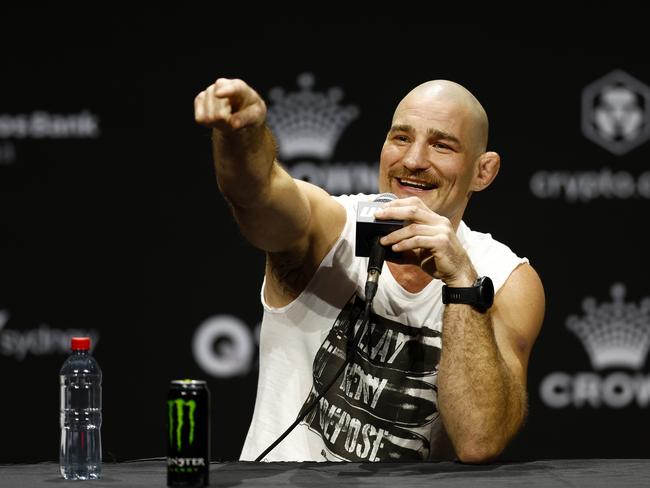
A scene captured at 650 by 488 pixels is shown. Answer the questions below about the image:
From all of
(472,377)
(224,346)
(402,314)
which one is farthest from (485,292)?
(224,346)

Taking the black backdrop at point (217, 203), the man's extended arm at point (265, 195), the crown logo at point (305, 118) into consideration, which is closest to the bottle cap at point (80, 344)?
the man's extended arm at point (265, 195)

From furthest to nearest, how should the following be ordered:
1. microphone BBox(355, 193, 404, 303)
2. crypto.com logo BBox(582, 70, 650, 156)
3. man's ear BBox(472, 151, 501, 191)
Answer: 1. crypto.com logo BBox(582, 70, 650, 156)
2. man's ear BBox(472, 151, 501, 191)
3. microphone BBox(355, 193, 404, 303)

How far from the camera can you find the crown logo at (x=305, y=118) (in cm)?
324

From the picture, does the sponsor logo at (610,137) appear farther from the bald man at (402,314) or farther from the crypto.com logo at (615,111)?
the bald man at (402,314)

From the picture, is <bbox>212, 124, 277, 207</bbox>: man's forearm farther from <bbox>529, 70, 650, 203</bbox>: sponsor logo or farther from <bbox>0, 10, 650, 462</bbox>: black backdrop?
<bbox>529, 70, 650, 203</bbox>: sponsor logo

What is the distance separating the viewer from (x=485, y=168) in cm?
247

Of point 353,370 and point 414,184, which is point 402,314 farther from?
point 414,184

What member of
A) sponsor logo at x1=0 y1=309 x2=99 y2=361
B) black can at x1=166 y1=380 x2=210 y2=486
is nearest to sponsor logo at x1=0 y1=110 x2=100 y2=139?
sponsor logo at x1=0 y1=309 x2=99 y2=361

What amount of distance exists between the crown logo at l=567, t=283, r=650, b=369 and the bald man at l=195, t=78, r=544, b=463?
3.10ft

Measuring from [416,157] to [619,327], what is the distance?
124 centimetres

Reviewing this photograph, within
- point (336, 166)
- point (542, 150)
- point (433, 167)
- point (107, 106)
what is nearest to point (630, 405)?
point (542, 150)

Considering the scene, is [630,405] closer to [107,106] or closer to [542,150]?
[542,150]

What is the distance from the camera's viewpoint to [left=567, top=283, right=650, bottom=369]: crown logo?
3.26 metres

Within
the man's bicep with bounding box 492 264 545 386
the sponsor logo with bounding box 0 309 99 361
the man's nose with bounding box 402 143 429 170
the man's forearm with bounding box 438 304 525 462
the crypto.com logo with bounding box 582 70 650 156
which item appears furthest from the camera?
the crypto.com logo with bounding box 582 70 650 156
